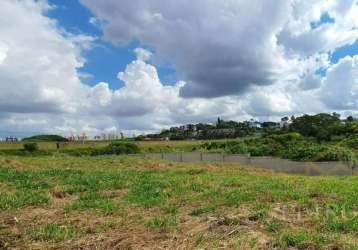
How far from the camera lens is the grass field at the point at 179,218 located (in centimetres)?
614

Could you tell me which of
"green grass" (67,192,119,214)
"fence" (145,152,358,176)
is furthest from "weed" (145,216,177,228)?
"fence" (145,152,358,176)

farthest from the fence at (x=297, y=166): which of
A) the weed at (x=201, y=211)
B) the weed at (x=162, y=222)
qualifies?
the weed at (x=162, y=222)

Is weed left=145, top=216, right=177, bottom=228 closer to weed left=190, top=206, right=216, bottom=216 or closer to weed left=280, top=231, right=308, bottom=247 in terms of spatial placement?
weed left=190, top=206, right=216, bottom=216

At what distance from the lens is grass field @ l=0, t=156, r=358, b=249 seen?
242 inches

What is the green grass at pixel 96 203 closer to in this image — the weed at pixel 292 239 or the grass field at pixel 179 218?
the grass field at pixel 179 218

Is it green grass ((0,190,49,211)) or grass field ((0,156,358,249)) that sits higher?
green grass ((0,190,49,211))

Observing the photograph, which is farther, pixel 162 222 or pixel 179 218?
pixel 179 218

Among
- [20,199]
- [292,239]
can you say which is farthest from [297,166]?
[292,239]

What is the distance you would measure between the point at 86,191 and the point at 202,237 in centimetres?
609

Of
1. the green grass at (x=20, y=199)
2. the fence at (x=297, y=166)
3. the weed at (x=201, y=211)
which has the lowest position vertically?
the fence at (x=297, y=166)

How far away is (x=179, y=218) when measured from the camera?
771 cm

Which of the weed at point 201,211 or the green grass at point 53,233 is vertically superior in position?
the weed at point 201,211

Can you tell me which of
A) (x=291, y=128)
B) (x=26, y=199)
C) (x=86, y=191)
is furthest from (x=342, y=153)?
(x=291, y=128)

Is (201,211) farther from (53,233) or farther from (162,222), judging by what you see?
(53,233)
